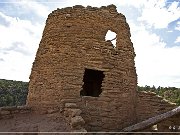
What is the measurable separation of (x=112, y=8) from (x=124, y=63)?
2.01 meters

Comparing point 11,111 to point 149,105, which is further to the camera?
point 149,105

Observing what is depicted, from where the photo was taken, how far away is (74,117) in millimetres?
7336

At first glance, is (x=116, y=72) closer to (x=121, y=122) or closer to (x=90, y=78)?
(x=121, y=122)

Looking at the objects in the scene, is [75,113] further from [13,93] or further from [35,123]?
[13,93]

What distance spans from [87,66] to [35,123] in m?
2.40

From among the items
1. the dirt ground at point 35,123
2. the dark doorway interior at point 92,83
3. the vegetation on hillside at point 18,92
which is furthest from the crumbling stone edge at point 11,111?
the vegetation on hillside at point 18,92

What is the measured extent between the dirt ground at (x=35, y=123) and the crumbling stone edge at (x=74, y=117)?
206 mm

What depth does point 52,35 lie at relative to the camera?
9508 mm

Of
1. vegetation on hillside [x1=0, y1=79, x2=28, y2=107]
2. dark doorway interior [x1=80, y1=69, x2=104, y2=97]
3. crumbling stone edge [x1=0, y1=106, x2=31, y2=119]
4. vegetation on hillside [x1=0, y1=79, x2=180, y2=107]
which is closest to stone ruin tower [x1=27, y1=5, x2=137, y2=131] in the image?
crumbling stone edge [x1=0, y1=106, x2=31, y2=119]

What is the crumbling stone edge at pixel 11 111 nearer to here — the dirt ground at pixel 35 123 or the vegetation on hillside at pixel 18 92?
the dirt ground at pixel 35 123

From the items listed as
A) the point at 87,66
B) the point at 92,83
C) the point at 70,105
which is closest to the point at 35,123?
the point at 70,105

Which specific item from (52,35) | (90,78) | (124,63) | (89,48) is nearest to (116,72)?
(124,63)

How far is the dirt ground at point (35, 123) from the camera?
7477 millimetres

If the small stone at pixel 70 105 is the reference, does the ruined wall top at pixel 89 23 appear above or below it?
above
